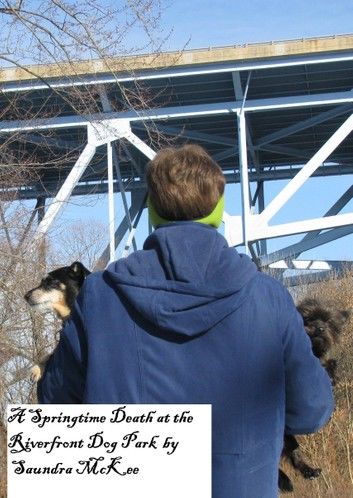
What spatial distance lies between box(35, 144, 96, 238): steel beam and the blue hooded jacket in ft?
28.6

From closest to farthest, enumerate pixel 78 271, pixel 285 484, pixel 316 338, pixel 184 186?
pixel 184 186, pixel 285 484, pixel 316 338, pixel 78 271

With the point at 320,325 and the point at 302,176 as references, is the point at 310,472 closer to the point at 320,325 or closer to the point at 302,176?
the point at 320,325

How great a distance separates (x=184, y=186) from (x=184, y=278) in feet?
0.94

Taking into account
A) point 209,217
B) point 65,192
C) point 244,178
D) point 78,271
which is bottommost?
point 78,271

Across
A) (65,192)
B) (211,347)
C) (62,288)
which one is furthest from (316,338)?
(65,192)

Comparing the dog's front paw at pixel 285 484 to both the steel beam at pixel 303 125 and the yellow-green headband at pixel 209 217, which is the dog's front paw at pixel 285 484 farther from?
the steel beam at pixel 303 125

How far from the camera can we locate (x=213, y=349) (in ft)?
8.61

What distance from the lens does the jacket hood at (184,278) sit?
260 centimetres

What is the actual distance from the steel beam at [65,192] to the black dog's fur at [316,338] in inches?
167

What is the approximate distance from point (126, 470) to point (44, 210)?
441 inches

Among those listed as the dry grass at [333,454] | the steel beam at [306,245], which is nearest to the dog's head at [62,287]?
the dry grass at [333,454]

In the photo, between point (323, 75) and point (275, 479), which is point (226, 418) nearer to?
point (275, 479)

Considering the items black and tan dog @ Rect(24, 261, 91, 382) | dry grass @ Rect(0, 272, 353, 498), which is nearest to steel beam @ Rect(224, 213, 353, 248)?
dry grass @ Rect(0, 272, 353, 498)

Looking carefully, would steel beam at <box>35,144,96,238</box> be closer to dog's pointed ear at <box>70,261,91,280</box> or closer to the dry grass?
dog's pointed ear at <box>70,261,91,280</box>
